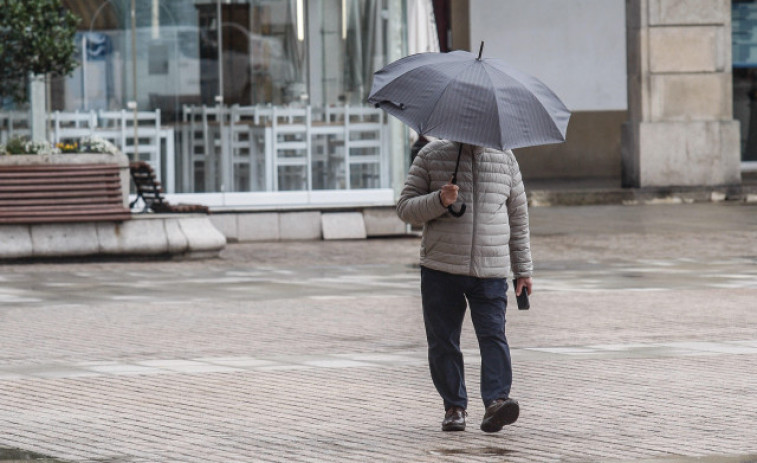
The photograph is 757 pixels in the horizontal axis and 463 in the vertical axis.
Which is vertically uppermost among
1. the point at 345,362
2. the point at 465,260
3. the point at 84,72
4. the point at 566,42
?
the point at 566,42

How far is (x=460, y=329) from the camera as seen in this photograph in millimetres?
7504

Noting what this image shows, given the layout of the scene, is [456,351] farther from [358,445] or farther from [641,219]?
[641,219]

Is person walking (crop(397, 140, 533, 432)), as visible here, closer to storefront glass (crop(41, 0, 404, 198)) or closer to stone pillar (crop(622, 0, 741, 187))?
storefront glass (crop(41, 0, 404, 198))

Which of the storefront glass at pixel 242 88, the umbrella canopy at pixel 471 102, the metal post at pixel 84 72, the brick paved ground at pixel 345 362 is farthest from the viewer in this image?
the storefront glass at pixel 242 88

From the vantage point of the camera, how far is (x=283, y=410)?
8.06 metres

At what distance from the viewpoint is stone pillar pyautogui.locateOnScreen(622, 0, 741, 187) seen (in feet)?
85.9

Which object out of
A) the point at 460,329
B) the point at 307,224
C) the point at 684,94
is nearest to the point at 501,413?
the point at 460,329

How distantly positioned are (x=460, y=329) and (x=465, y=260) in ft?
1.11

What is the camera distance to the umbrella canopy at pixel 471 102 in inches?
277

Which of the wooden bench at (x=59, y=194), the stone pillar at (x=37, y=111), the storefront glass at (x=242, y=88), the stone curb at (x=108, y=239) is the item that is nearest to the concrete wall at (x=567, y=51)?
the storefront glass at (x=242, y=88)

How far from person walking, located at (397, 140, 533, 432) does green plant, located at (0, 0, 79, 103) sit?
1071 centimetres

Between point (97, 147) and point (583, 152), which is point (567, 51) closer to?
point (583, 152)

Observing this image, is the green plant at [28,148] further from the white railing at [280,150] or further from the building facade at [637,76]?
the building facade at [637,76]

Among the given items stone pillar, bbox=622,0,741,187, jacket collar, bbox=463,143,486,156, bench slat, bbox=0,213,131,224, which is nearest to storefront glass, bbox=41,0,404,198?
bench slat, bbox=0,213,131,224
